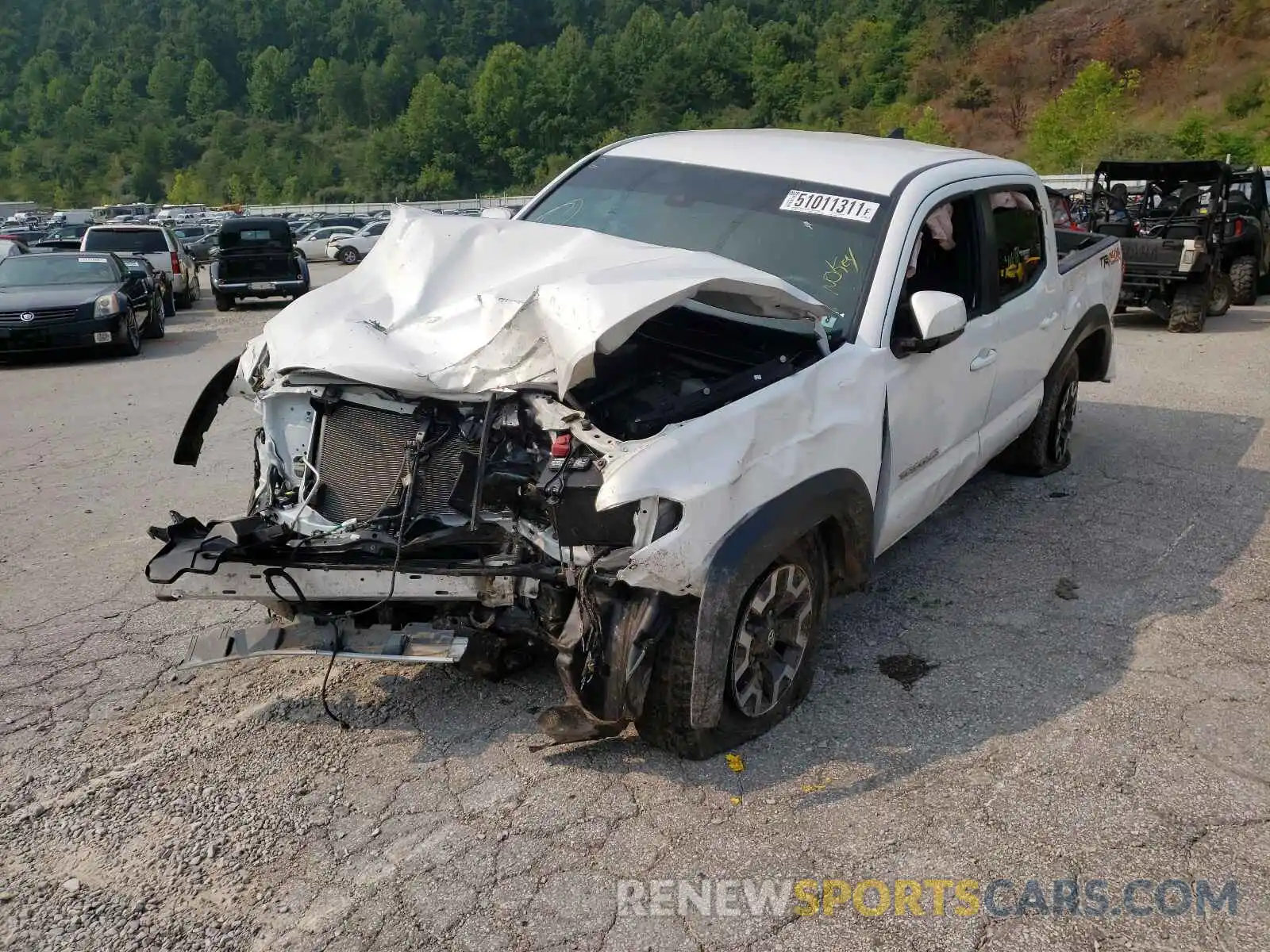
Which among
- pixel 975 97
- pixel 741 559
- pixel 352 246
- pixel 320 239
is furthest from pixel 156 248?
pixel 975 97

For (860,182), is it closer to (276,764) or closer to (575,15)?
(276,764)

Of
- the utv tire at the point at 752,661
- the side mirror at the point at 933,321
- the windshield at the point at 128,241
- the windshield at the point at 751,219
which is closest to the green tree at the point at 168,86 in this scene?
the windshield at the point at 128,241

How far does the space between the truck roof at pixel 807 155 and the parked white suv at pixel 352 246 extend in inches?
1199

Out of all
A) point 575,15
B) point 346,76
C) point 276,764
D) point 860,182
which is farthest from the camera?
point 575,15

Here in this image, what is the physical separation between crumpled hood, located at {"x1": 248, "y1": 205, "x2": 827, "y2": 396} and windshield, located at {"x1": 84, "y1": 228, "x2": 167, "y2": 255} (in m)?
17.5

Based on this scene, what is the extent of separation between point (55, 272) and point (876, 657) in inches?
499

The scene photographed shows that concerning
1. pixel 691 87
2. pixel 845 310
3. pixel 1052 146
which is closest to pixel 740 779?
pixel 845 310

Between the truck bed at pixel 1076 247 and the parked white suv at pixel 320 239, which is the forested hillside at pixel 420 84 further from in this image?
the truck bed at pixel 1076 247

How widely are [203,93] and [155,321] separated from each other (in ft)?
469

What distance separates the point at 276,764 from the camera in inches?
141

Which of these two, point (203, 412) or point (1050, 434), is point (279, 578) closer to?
point (203, 412)

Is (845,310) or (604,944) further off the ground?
(845,310)

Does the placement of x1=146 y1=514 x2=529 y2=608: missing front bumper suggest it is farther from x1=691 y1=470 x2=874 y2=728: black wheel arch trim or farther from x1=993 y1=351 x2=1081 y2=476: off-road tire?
x1=993 y1=351 x2=1081 y2=476: off-road tire

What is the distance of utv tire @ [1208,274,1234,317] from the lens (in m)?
13.7
